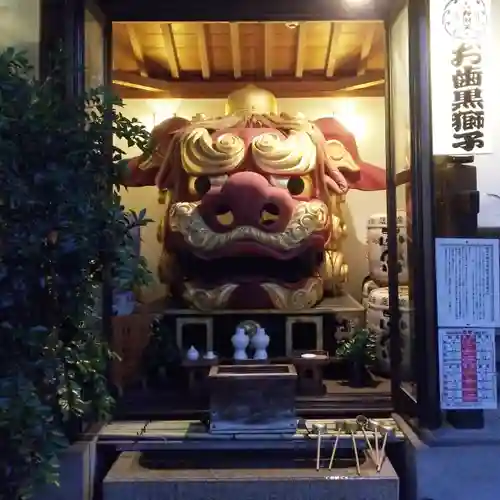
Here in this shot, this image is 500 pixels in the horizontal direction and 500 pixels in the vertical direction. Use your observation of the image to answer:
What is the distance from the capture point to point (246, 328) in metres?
4.18

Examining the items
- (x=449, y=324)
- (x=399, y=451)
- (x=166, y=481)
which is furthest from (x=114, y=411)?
(x=449, y=324)

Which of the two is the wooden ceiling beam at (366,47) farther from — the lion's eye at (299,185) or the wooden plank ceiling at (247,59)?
the lion's eye at (299,185)

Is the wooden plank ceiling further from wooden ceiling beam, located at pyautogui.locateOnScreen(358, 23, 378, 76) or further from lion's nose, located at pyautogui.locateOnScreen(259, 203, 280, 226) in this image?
lion's nose, located at pyautogui.locateOnScreen(259, 203, 280, 226)

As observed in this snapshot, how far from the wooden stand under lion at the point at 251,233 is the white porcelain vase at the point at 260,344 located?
0.15 m

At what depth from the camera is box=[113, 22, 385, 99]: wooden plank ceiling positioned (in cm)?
A: 466

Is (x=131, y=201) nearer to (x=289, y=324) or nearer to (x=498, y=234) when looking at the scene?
(x=289, y=324)

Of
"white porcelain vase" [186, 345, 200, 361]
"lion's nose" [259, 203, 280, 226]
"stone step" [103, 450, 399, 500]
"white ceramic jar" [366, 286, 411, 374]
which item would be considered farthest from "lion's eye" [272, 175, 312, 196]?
"stone step" [103, 450, 399, 500]

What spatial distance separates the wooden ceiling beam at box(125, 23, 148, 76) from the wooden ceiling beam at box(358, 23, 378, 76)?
5.26 ft

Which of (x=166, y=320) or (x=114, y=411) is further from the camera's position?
(x=166, y=320)

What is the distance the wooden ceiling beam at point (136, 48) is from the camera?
4592 millimetres

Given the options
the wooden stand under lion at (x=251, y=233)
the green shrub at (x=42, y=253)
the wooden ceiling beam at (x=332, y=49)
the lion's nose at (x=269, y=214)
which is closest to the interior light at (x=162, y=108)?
the wooden stand under lion at (x=251, y=233)

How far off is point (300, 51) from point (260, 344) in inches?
87.8

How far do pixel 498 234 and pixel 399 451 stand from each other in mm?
1197

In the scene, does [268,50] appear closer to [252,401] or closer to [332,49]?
[332,49]
